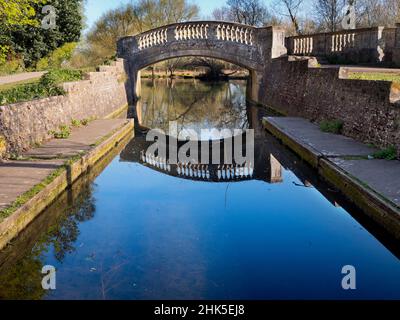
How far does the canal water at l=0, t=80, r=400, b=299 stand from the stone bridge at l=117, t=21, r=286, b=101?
39.3 ft

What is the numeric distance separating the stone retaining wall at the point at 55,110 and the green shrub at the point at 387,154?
6.35 metres

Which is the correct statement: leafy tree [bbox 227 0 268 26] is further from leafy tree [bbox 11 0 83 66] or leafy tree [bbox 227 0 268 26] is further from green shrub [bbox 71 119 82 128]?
green shrub [bbox 71 119 82 128]

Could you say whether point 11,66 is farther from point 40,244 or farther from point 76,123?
point 40,244

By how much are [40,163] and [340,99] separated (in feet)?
23.0

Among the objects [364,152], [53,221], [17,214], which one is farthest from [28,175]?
[364,152]

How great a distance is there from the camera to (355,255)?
16.8 feet

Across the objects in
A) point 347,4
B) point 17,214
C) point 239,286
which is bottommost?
point 239,286

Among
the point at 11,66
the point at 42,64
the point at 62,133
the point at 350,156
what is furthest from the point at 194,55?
the point at 350,156

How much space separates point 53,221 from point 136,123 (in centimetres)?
1040

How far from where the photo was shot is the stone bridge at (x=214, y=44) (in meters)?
19.8

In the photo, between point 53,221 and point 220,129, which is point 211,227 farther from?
point 220,129

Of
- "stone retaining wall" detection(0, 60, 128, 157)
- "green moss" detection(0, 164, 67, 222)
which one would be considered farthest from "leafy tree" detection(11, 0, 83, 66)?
"green moss" detection(0, 164, 67, 222)

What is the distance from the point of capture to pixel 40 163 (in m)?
7.73

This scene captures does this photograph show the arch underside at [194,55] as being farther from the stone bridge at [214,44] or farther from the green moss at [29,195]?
the green moss at [29,195]
